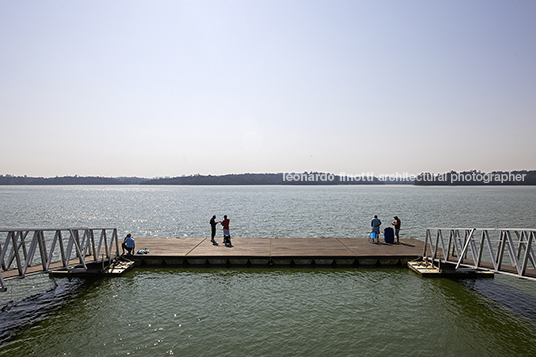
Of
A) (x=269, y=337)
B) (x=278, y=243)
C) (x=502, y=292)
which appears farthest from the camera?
(x=278, y=243)

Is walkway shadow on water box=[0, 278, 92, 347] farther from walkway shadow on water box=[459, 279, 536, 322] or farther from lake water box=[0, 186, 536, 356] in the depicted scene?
walkway shadow on water box=[459, 279, 536, 322]

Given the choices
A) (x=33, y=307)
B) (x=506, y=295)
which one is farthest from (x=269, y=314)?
(x=506, y=295)

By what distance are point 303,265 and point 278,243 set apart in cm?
350

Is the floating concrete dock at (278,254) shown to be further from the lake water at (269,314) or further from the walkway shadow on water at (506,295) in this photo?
the walkway shadow on water at (506,295)

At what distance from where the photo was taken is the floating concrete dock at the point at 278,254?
16.5 m

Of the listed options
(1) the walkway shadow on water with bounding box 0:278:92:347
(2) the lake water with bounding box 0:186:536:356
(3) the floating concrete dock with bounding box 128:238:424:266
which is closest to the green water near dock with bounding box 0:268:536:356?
(2) the lake water with bounding box 0:186:536:356

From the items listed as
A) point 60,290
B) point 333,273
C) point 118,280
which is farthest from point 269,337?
point 60,290

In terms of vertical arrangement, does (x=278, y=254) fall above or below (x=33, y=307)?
above

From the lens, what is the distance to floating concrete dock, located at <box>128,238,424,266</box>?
54.1 ft

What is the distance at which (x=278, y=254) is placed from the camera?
16828mm

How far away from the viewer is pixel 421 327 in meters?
9.97

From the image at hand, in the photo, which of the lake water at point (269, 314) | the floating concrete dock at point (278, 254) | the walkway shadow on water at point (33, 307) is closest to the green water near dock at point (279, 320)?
the lake water at point (269, 314)

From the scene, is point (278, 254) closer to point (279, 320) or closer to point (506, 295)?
point (279, 320)

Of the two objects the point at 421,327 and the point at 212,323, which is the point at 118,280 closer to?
the point at 212,323
